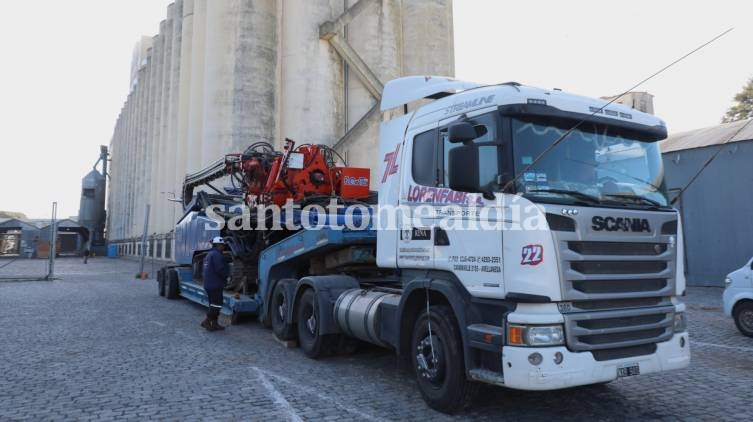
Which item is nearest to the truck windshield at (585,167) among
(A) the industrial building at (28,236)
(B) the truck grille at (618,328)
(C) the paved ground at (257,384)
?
(B) the truck grille at (618,328)

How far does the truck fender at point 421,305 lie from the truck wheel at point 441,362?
0.13 meters

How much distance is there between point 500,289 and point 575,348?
2.37ft

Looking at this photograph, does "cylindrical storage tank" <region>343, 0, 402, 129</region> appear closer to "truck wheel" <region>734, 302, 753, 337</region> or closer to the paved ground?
the paved ground

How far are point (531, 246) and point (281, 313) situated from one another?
543cm

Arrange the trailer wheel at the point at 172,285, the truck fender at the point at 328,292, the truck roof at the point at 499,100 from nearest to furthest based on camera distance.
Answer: the truck roof at the point at 499,100 < the truck fender at the point at 328,292 < the trailer wheel at the point at 172,285

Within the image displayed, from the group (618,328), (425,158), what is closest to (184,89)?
(425,158)

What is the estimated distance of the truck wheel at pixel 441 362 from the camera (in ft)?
15.4

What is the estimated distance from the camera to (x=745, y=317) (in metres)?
8.76

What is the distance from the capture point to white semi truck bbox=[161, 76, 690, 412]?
4129mm

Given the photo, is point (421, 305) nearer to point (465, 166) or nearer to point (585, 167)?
point (465, 166)

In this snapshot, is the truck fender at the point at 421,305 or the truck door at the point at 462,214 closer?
the truck door at the point at 462,214

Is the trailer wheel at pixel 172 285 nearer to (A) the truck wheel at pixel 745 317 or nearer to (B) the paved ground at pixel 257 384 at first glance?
(B) the paved ground at pixel 257 384

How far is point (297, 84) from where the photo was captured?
26.6m

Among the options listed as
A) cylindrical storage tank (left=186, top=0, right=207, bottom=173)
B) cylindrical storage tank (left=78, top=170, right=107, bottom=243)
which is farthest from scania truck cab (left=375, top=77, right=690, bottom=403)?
cylindrical storage tank (left=78, top=170, right=107, bottom=243)
